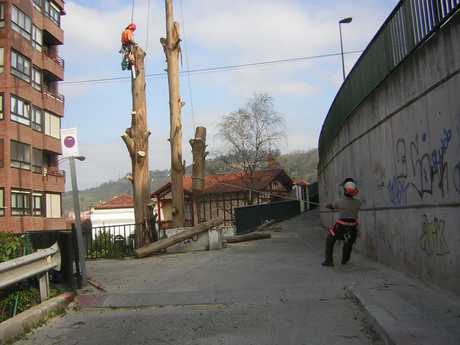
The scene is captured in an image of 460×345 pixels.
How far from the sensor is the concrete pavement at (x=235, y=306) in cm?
555

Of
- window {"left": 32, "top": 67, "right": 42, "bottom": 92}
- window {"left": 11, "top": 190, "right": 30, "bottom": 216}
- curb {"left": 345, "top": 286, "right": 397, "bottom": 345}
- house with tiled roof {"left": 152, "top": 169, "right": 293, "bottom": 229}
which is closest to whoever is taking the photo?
curb {"left": 345, "top": 286, "right": 397, "bottom": 345}

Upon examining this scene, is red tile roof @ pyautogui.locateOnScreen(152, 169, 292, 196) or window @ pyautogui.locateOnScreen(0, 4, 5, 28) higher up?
window @ pyautogui.locateOnScreen(0, 4, 5, 28)

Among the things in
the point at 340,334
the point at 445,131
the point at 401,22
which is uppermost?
the point at 401,22

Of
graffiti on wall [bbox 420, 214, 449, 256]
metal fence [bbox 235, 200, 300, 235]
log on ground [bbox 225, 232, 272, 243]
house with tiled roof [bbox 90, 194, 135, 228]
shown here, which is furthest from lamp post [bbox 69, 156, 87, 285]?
house with tiled roof [bbox 90, 194, 135, 228]

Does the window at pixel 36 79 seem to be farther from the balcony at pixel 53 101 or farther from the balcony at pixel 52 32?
the balcony at pixel 52 32

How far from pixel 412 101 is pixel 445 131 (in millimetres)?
1199

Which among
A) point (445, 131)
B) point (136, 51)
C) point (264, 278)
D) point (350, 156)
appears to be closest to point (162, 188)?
point (136, 51)

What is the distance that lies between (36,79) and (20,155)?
6.62m

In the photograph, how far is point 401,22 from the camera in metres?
7.94

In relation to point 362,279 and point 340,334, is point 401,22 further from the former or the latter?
point 340,334

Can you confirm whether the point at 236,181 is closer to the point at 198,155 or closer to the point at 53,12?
the point at 53,12

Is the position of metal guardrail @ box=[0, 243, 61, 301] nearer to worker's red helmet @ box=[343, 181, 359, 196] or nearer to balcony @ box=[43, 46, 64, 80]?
worker's red helmet @ box=[343, 181, 359, 196]

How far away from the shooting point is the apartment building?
107 feet

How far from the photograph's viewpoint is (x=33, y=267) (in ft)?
22.4
